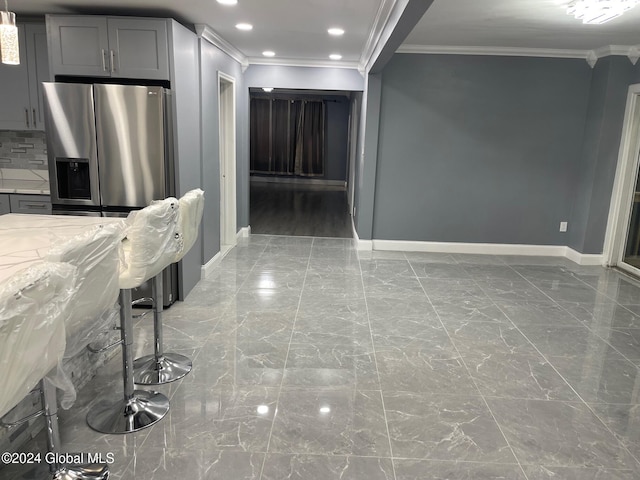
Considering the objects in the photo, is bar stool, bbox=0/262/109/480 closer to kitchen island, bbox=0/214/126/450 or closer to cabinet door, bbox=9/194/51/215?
kitchen island, bbox=0/214/126/450

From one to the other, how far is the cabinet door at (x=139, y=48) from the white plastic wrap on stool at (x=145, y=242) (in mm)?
1801

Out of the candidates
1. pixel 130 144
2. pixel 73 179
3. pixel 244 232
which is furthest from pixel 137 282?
pixel 244 232

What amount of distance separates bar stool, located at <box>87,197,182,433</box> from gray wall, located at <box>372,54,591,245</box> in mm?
3914

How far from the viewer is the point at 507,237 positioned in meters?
6.02

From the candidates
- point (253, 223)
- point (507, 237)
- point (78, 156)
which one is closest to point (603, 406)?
point (507, 237)

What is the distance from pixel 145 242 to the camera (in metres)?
2.24

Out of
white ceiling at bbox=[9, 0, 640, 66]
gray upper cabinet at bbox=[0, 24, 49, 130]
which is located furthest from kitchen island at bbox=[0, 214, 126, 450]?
gray upper cabinet at bbox=[0, 24, 49, 130]

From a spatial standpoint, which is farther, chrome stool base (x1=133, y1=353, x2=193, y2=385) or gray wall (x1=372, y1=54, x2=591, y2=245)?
gray wall (x1=372, y1=54, x2=591, y2=245)

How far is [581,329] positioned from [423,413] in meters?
1.95

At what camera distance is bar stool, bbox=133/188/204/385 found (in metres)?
2.75

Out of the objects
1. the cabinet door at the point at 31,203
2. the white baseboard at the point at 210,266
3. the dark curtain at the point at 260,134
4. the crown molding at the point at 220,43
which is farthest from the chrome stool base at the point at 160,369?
the dark curtain at the point at 260,134

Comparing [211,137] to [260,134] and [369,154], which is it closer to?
[369,154]

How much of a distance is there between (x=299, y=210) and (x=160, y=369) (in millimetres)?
6054

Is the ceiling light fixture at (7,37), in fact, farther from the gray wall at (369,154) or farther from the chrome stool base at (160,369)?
the gray wall at (369,154)
